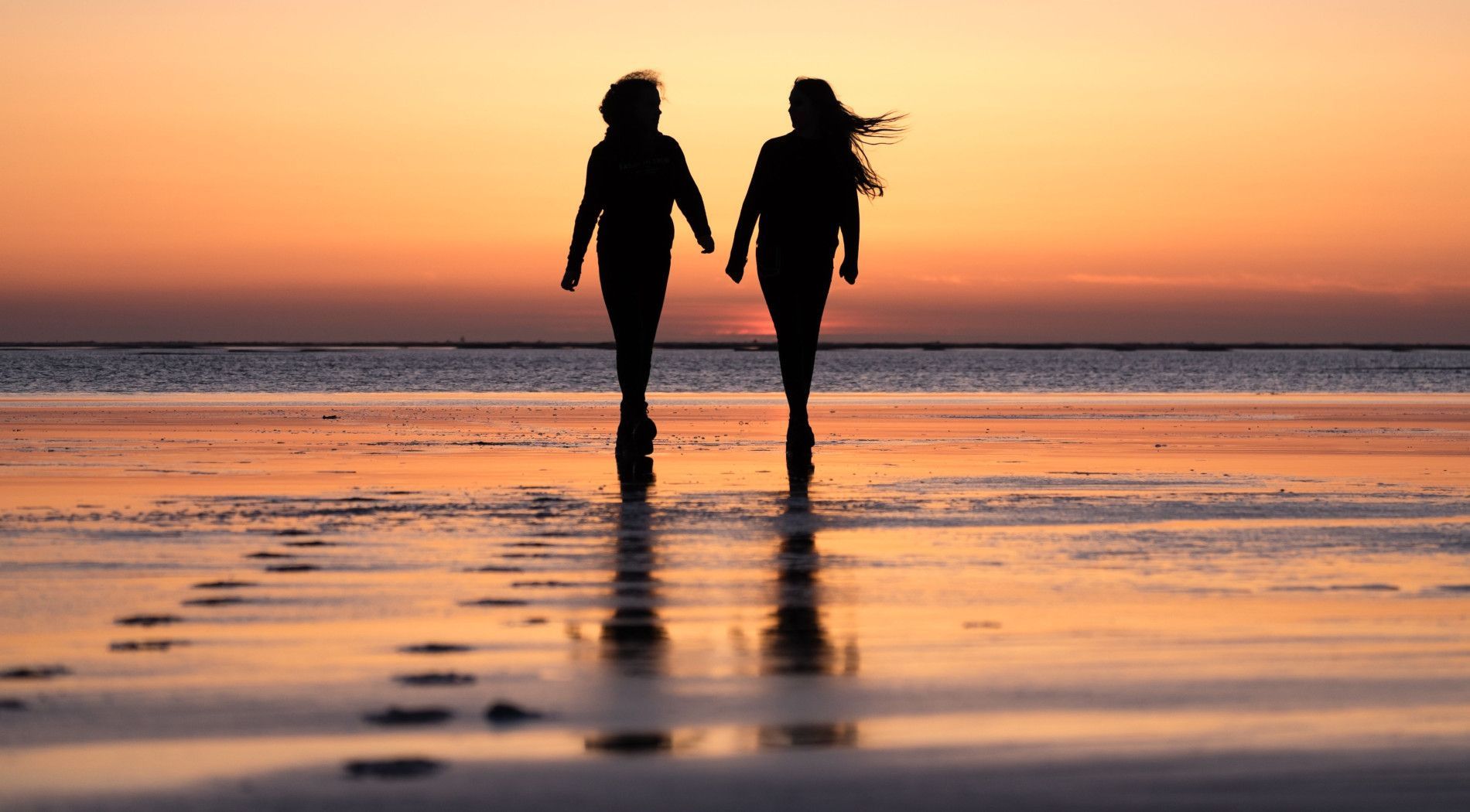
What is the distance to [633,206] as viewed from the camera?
1045 cm

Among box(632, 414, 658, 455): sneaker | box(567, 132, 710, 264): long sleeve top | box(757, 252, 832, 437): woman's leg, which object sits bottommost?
box(632, 414, 658, 455): sneaker

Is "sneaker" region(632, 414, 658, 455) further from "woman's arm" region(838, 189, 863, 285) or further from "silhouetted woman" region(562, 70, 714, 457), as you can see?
"woman's arm" region(838, 189, 863, 285)

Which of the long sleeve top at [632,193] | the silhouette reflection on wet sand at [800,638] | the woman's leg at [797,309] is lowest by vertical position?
the silhouette reflection on wet sand at [800,638]

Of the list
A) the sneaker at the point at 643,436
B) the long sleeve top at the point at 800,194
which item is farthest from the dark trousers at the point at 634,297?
the long sleeve top at the point at 800,194

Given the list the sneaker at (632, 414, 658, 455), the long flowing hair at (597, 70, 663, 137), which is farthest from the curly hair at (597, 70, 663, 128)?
the sneaker at (632, 414, 658, 455)

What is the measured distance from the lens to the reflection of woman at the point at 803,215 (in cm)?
1055

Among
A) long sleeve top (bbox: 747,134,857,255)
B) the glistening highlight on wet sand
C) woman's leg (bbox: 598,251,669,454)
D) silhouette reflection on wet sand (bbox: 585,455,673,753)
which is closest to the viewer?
the glistening highlight on wet sand

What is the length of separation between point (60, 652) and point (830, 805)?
2.00 m

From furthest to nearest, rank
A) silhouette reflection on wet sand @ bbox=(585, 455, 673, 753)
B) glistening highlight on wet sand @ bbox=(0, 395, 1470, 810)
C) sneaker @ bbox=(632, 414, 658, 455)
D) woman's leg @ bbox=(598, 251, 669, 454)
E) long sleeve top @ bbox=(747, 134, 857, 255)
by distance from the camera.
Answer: long sleeve top @ bbox=(747, 134, 857, 255) < woman's leg @ bbox=(598, 251, 669, 454) < sneaker @ bbox=(632, 414, 658, 455) < silhouette reflection on wet sand @ bbox=(585, 455, 673, 753) < glistening highlight on wet sand @ bbox=(0, 395, 1470, 810)

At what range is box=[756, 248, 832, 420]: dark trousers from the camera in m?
10.5

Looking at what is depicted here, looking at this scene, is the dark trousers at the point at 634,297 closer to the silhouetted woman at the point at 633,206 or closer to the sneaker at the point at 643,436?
the silhouetted woman at the point at 633,206

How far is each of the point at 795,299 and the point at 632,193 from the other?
3.83 ft

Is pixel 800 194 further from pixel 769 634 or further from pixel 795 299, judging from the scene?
pixel 769 634

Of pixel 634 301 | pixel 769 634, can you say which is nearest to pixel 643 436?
pixel 634 301
